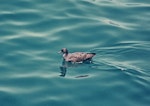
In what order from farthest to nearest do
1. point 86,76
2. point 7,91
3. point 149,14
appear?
point 149,14 → point 86,76 → point 7,91

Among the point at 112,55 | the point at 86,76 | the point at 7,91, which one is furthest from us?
the point at 112,55

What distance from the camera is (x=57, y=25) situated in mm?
17406

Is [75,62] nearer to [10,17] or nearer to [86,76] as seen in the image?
[86,76]

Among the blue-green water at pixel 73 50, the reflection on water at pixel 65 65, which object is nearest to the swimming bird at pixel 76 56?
the reflection on water at pixel 65 65

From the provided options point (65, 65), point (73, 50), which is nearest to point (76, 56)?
point (65, 65)

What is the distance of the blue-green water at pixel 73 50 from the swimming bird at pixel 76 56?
24 centimetres

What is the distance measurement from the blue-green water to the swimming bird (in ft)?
0.79

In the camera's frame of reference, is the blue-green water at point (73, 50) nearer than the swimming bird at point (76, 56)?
Yes

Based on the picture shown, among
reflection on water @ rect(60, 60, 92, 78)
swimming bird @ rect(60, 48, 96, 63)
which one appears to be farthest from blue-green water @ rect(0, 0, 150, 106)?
swimming bird @ rect(60, 48, 96, 63)

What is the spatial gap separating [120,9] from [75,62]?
4916mm

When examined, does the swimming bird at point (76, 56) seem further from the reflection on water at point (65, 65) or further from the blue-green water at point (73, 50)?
the blue-green water at point (73, 50)

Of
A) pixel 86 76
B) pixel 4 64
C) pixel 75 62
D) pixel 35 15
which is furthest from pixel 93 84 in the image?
pixel 35 15

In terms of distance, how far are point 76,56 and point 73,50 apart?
0.83m

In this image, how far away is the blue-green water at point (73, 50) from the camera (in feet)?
42.2
